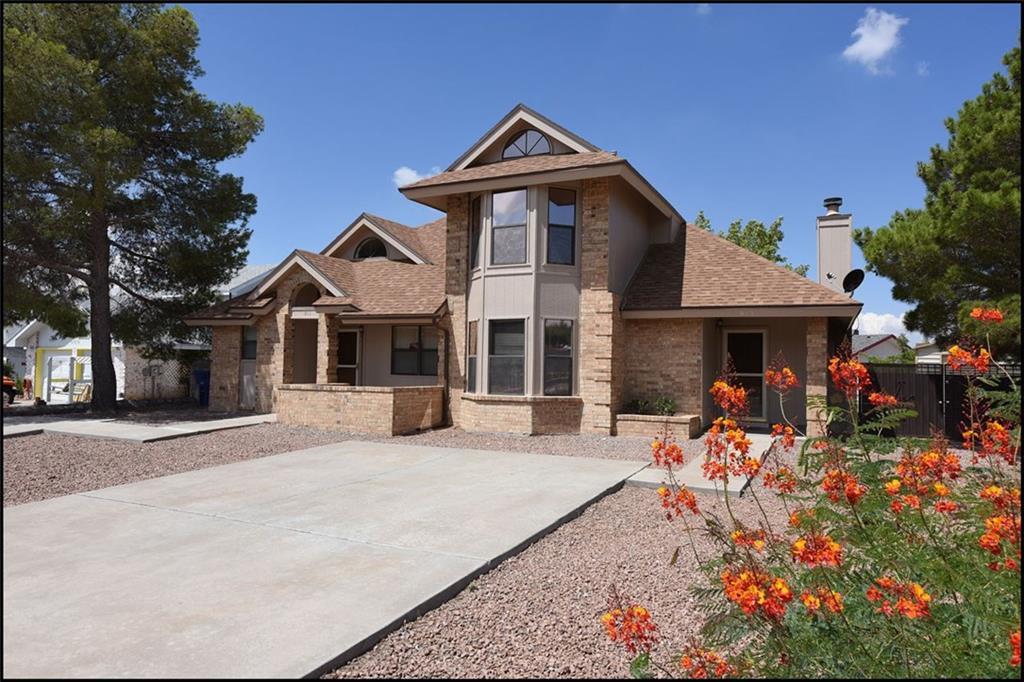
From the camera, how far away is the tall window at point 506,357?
13.8 m

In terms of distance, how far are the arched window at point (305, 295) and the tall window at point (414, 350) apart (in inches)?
116

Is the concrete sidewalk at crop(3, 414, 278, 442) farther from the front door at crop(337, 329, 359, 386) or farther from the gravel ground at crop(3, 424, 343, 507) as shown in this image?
the front door at crop(337, 329, 359, 386)

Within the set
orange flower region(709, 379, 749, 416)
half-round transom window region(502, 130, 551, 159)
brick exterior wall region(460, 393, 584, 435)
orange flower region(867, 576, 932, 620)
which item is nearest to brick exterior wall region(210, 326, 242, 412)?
brick exterior wall region(460, 393, 584, 435)

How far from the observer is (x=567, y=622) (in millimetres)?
4219

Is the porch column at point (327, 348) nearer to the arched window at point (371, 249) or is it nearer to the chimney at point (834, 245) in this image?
the arched window at point (371, 249)

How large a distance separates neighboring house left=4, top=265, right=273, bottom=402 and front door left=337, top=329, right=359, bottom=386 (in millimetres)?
5642

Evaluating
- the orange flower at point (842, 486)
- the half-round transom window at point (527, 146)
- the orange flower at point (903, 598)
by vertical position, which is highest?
the half-round transom window at point (527, 146)

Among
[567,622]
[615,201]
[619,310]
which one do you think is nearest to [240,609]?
[567,622]

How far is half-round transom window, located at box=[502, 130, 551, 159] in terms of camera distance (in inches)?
574

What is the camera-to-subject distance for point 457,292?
15008mm

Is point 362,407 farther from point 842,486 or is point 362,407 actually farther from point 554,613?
point 842,486

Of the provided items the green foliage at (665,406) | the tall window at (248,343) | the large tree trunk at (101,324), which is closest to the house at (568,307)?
the green foliage at (665,406)

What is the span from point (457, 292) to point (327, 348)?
431 cm

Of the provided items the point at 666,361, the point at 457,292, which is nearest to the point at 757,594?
the point at 666,361
